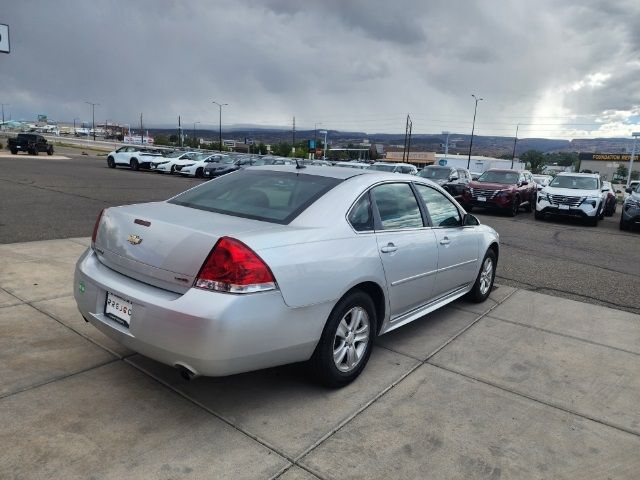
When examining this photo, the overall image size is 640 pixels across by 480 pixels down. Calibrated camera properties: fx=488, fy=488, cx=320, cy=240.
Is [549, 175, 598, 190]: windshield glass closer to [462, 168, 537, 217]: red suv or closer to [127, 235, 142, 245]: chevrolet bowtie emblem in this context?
[462, 168, 537, 217]: red suv

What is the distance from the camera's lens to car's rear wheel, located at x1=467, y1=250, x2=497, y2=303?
18.1 ft

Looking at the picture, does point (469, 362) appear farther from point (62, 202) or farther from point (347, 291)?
point (62, 202)

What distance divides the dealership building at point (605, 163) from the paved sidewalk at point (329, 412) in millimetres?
118987

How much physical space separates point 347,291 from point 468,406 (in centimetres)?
115

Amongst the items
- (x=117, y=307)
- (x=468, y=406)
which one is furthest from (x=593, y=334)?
(x=117, y=307)

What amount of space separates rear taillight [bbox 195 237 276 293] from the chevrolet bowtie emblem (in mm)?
574

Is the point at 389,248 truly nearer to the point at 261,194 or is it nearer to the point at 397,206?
the point at 397,206

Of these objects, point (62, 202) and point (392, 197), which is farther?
point (62, 202)

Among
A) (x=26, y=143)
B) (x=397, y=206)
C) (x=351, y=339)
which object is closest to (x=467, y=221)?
(x=397, y=206)

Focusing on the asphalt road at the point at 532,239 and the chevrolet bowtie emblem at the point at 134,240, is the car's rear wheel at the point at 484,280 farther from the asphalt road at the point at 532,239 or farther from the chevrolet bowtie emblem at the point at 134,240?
the chevrolet bowtie emblem at the point at 134,240

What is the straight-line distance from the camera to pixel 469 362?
4043 mm

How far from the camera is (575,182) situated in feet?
52.5

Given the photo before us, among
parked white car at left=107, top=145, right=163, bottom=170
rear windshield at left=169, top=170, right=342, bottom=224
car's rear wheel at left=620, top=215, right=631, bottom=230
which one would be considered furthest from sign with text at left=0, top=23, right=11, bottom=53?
parked white car at left=107, top=145, right=163, bottom=170

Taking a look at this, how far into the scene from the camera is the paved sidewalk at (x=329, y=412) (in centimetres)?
262
